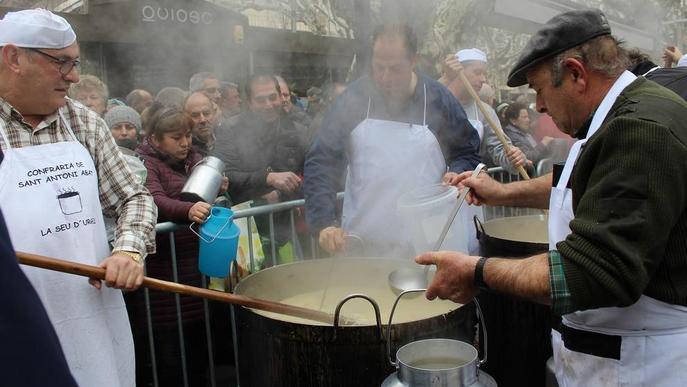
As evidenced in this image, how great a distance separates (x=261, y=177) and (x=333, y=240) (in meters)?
1.19

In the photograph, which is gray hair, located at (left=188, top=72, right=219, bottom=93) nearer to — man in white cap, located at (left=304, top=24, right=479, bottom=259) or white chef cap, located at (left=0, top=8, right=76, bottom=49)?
man in white cap, located at (left=304, top=24, right=479, bottom=259)

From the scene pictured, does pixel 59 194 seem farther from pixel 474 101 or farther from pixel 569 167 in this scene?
pixel 474 101

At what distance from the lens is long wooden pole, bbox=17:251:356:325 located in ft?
5.91

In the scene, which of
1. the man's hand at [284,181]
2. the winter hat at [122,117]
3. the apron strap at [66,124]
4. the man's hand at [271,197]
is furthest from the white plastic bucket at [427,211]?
the winter hat at [122,117]

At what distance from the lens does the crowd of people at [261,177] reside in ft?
4.99

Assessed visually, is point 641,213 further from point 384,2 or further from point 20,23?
point 384,2

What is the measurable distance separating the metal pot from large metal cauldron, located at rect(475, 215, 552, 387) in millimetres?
1405

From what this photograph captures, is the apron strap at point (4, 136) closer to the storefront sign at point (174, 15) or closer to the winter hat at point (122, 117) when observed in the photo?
the winter hat at point (122, 117)

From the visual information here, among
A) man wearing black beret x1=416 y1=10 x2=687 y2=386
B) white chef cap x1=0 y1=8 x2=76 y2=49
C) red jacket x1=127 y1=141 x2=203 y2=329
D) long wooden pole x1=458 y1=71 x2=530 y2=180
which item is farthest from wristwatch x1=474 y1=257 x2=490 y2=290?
long wooden pole x1=458 y1=71 x2=530 y2=180

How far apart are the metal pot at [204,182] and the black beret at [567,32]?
194 cm

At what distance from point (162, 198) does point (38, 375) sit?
2405 mm

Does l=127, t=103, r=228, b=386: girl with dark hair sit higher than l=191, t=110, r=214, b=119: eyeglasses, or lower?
lower

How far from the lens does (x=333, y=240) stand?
2910 millimetres

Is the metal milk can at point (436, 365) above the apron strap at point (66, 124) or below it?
below
